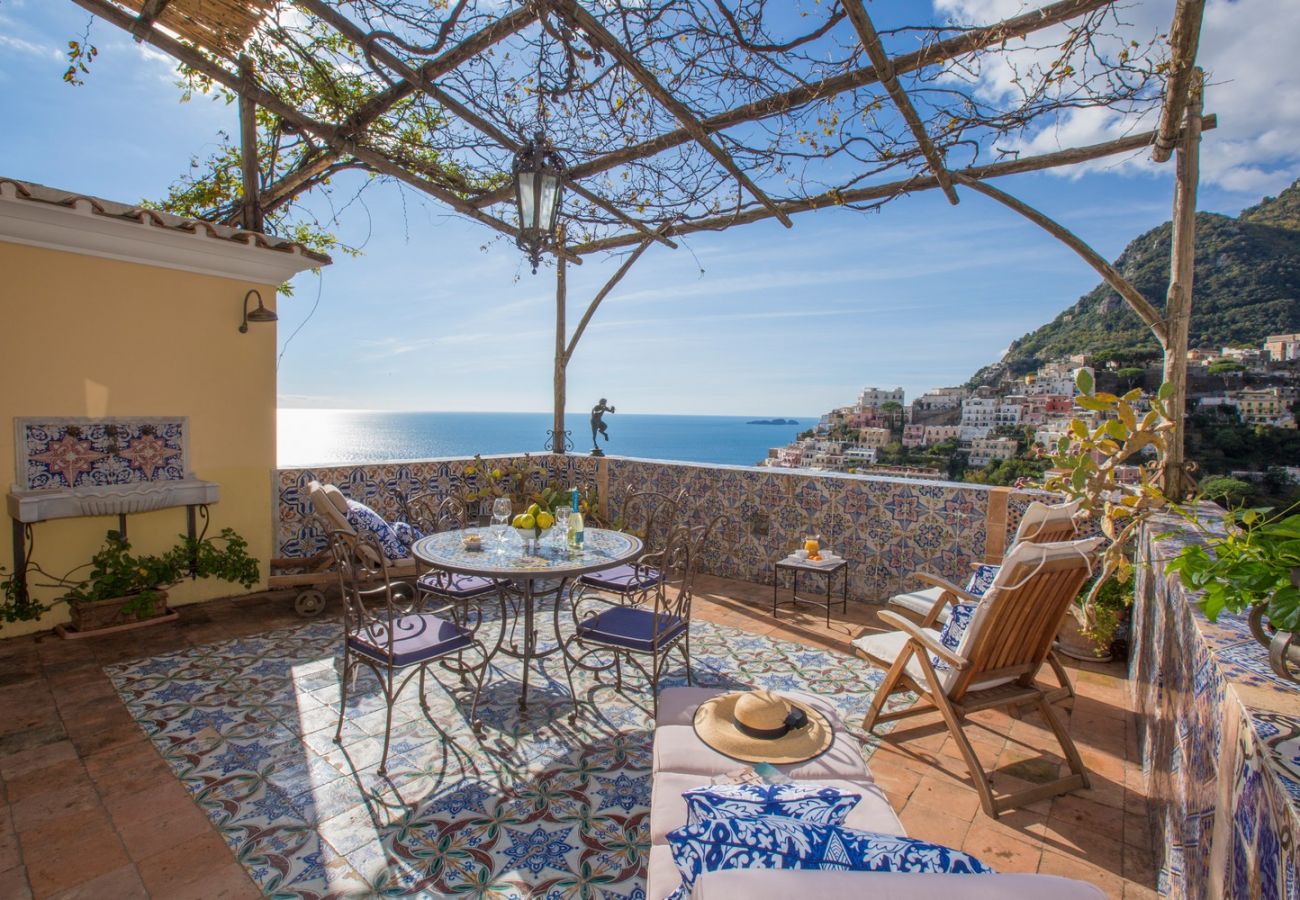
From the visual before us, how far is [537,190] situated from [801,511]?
310cm

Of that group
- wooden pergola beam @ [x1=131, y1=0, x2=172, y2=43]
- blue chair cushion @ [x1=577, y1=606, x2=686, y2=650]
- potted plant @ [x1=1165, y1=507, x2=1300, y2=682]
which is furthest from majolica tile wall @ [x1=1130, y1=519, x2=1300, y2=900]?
wooden pergola beam @ [x1=131, y1=0, x2=172, y2=43]

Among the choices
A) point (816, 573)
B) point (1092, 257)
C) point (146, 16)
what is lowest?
point (816, 573)

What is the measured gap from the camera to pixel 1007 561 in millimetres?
2264

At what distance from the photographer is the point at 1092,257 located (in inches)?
141

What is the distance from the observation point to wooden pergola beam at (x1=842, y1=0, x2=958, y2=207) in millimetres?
2373

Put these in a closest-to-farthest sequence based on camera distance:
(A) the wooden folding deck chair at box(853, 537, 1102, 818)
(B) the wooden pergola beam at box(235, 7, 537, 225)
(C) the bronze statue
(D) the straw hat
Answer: (D) the straw hat < (A) the wooden folding deck chair at box(853, 537, 1102, 818) < (B) the wooden pergola beam at box(235, 7, 537, 225) < (C) the bronze statue

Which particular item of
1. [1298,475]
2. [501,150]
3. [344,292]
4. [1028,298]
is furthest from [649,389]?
[1298,475]

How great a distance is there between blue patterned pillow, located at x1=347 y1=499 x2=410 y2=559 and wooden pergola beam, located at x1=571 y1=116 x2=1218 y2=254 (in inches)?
119

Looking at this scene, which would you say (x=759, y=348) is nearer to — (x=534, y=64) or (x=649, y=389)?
(x=649, y=389)

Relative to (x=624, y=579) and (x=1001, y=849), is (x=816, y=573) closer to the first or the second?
(x=624, y=579)

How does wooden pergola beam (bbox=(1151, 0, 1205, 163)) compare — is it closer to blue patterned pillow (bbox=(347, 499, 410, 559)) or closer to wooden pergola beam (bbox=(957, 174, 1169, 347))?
wooden pergola beam (bbox=(957, 174, 1169, 347))

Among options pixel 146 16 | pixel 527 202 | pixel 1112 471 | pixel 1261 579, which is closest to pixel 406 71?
pixel 527 202

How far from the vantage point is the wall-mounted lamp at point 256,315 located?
4555 millimetres

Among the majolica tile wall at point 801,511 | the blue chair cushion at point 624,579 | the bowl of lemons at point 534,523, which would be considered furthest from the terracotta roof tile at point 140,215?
the blue chair cushion at point 624,579
